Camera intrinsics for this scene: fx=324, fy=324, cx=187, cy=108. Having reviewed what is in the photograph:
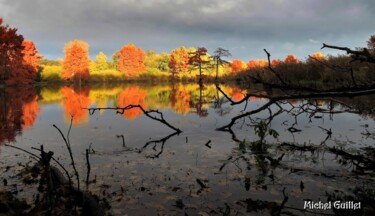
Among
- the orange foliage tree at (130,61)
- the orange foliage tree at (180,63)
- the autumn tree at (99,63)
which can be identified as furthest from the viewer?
the orange foliage tree at (180,63)

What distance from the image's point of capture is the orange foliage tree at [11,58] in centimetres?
4569

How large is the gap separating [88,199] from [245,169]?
3895 mm

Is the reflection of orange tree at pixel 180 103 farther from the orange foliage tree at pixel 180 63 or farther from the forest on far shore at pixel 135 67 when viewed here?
the orange foliage tree at pixel 180 63

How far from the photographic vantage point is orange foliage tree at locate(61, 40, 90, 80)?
7794 centimetres

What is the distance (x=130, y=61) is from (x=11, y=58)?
4472cm

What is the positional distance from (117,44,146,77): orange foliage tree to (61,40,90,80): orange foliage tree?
17.3 meters

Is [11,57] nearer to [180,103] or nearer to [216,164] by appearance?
[180,103]

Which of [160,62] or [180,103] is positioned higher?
[160,62]

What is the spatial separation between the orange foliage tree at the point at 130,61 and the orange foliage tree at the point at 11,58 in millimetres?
39623

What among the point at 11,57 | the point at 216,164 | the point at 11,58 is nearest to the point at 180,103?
the point at 216,164

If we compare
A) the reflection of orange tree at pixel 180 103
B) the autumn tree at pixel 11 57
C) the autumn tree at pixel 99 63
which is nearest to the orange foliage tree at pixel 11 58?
the autumn tree at pixel 11 57

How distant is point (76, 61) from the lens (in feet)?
257

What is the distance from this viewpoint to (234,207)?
561 centimetres

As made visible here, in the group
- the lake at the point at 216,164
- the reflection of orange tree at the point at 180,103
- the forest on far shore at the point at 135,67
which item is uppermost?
the forest on far shore at the point at 135,67
